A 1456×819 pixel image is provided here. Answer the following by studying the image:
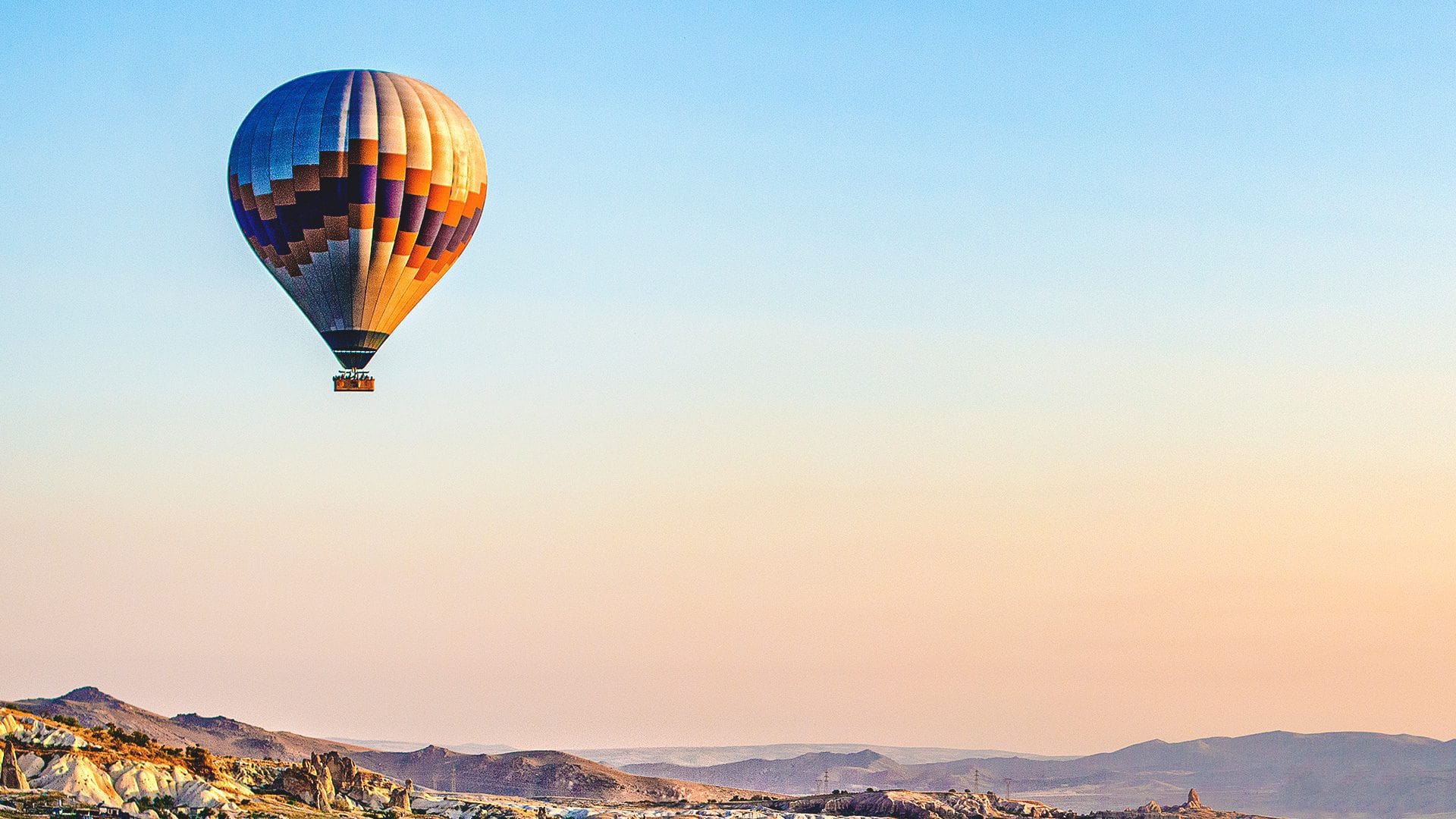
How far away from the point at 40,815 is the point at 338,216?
38.5 meters

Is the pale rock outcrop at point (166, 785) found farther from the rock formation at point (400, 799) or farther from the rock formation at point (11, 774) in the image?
the rock formation at point (400, 799)

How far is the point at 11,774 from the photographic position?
101438mm

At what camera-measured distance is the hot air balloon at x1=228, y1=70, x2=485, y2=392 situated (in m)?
108

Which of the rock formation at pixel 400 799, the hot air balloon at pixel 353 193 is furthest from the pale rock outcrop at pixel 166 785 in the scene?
the hot air balloon at pixel 353 193

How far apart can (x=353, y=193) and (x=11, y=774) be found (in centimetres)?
3926

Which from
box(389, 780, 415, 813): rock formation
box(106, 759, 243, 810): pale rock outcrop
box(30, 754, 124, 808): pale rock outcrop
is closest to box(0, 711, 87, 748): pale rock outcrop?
box(30, 754, 124, 808): pale rock outcrop

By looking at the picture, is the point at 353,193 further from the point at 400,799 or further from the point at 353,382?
the point at 400,799

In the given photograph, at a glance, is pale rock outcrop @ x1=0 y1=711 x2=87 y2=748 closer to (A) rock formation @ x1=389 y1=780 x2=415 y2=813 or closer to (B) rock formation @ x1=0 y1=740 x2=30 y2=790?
(B) rock formation @ x1=0 y1=740 x2=30 y2=790

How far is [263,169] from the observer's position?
356 feet

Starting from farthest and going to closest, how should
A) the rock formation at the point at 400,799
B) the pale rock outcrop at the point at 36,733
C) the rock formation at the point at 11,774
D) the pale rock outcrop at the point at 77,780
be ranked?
the rock formation at the point at 400,799 → the pale rock outcrop at the point at 36,733 → the pale rock outcrop at the point at 77,780 → the rock formation at the point at 11,774

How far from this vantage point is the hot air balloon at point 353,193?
107688 mm

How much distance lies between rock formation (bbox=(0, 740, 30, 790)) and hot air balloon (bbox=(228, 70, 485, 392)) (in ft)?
95.1

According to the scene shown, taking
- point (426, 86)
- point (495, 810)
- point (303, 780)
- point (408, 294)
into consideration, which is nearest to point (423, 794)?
point (495, 810)

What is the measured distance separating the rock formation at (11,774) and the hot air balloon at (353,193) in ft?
95.1
